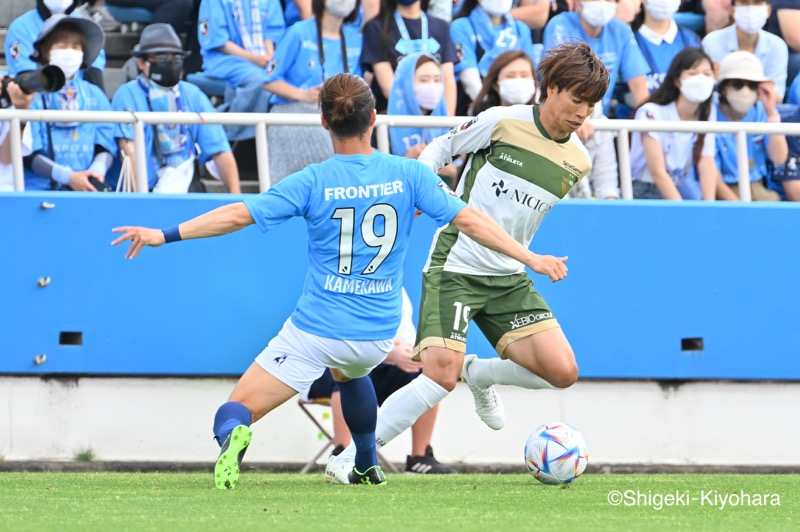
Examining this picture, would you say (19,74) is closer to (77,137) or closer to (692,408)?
(77,137)

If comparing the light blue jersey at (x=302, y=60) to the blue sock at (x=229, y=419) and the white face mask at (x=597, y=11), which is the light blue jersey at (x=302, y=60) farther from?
the blue sock at (x=229, y=419)

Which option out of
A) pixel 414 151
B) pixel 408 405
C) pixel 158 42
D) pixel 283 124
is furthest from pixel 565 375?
pixel 158 42

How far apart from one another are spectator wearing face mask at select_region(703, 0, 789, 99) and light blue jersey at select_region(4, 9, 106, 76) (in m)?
5.07

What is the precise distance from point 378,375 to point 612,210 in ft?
7.28

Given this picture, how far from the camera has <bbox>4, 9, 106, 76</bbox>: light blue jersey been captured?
412 inches

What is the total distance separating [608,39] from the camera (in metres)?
11.7

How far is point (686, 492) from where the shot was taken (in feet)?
25.0

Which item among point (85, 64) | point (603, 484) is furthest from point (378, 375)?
point (85, 64)

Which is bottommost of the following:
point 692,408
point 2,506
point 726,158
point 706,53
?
point 692,408

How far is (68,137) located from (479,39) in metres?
3.50

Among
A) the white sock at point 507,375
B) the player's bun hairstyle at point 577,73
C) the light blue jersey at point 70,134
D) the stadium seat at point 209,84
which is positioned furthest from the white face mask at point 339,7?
the white sock at point 507,375

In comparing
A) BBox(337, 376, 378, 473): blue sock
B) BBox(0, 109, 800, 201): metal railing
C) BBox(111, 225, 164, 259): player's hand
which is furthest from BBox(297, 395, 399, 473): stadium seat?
BBox(111, 225, 164, 259): player's hand

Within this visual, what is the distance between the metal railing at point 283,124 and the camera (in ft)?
31.7

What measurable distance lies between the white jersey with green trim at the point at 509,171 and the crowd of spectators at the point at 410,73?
43.9 inches
